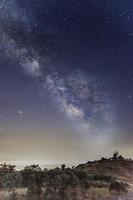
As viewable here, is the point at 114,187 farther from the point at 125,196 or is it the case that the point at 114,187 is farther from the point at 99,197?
the point at 99,197

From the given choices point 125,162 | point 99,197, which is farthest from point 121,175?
point 99,197

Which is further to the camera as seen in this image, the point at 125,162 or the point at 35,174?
the point at 125,162

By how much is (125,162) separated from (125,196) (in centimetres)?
6228

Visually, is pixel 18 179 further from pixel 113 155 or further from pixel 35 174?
pixel 113 155

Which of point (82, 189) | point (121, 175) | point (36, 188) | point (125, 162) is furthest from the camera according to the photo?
point (125, 162)

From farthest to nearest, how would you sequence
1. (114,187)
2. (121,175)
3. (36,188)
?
(121,175) < (114,187) < (36,188)

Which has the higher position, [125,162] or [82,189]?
[125,162]

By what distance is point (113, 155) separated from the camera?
154500mm

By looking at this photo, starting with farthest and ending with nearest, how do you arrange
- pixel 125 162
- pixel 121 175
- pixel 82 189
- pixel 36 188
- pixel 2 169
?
pixel 125 162 < pixel 121 175 < pixel 2 169 < pixel 82 189 < pixel 36 188

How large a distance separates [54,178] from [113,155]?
88633 mm

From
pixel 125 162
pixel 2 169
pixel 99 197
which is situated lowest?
pixel 99 197

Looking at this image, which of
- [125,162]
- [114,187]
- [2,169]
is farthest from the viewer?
[125,162]

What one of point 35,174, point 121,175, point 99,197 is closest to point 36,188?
point 35,174

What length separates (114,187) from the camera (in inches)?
3688
